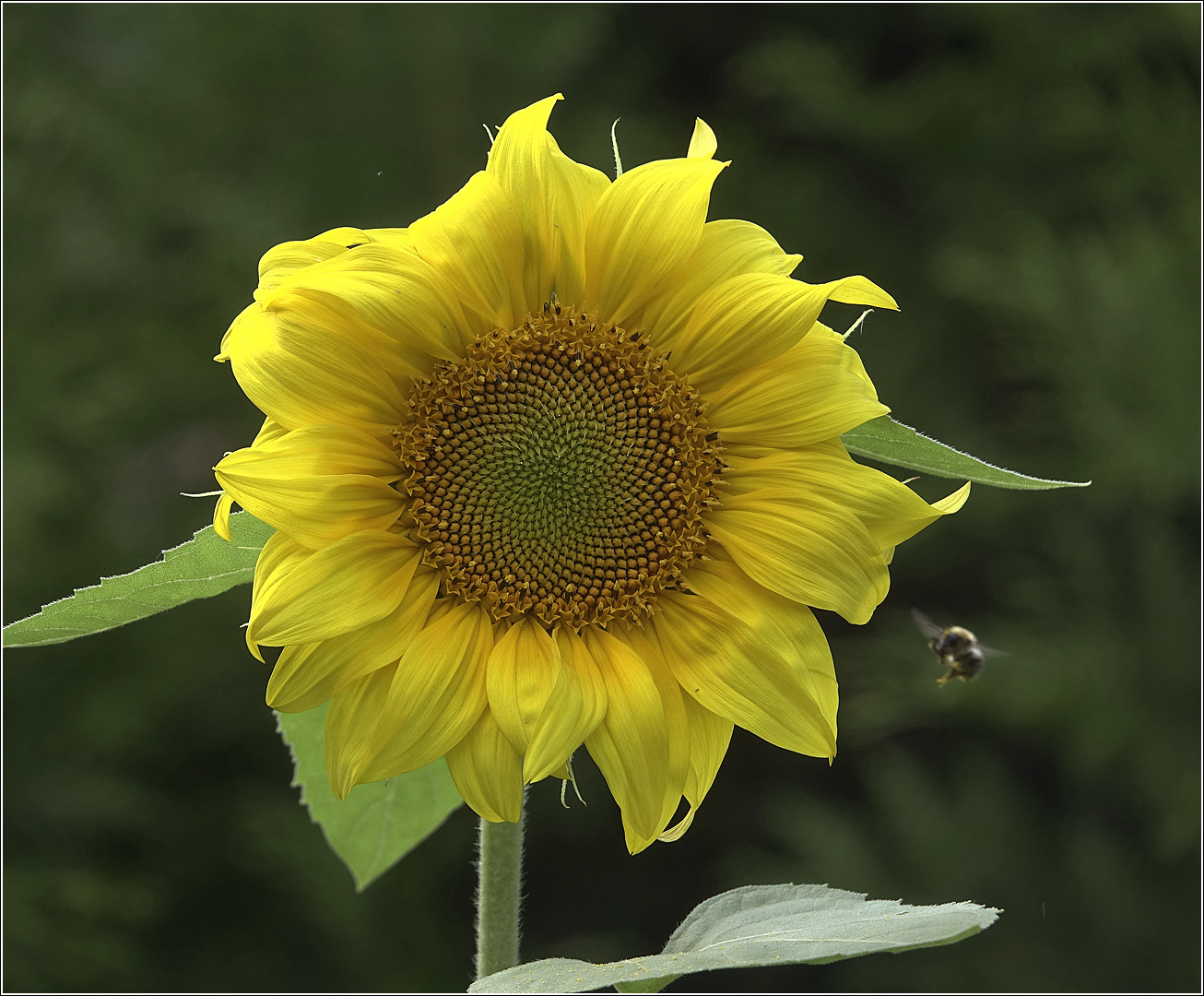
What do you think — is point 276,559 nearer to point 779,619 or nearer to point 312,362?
point 312,362

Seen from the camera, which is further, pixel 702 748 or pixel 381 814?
pixel 381 814

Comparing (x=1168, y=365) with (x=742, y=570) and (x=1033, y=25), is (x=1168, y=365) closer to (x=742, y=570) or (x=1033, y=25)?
(x=1033, y=25)

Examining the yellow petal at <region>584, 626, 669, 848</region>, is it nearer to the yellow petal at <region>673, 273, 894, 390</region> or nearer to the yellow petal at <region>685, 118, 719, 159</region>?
the yellow petal at <region>673, 273, 894, 390</region>

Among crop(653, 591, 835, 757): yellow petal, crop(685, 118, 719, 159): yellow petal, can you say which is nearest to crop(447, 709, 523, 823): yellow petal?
crop(653, 591, 835, 757): yellow petal

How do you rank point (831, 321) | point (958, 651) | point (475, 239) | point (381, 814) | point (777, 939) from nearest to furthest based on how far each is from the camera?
point (777, 939) < point (475, 239) < point (381, 814) < point (958, 651) < point (831, 321)

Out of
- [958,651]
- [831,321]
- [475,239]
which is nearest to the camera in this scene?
[475,239]

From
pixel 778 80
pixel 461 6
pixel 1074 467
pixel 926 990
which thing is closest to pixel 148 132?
pixel 461 6

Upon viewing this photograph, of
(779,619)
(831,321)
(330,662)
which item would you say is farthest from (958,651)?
(831,321)

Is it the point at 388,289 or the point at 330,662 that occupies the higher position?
the point at 388,289
